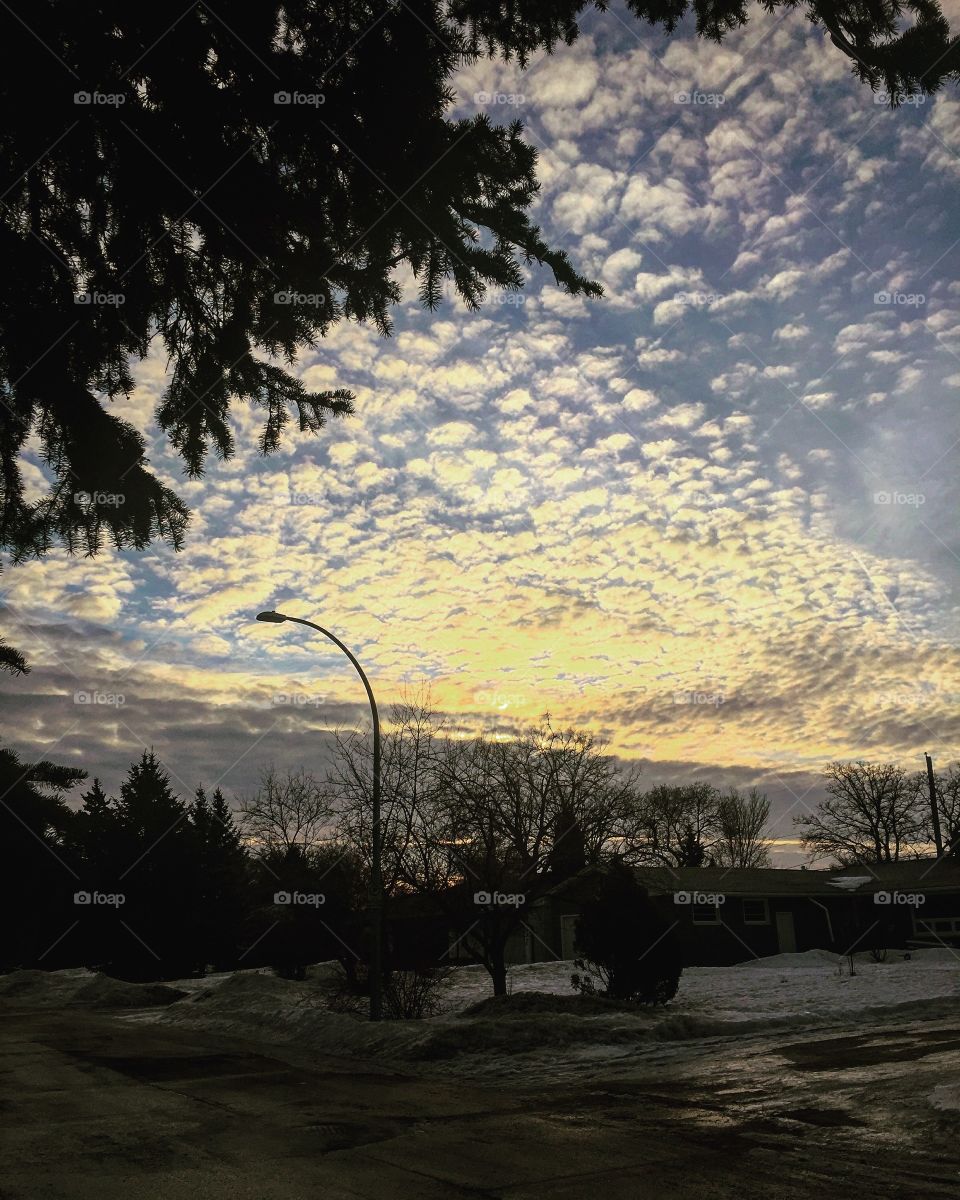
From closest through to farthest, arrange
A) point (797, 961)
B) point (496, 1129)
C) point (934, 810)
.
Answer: point (496, 1129) → point (797, 961) → point (934, 810)

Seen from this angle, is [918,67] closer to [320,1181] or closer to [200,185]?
[200,185]

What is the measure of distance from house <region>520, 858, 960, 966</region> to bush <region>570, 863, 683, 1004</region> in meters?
16.6

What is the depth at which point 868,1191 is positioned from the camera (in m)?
6.76

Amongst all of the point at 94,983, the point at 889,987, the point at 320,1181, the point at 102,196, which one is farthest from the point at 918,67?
the point at 94,983

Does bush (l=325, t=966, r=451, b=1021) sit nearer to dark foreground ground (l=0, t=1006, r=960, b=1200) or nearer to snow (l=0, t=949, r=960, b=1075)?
snow (l=0, t=949, r=960, b=1075)

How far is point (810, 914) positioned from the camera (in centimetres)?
3972

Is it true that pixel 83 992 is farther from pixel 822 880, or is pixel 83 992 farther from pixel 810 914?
pixel 822 880

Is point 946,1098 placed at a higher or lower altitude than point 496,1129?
higher

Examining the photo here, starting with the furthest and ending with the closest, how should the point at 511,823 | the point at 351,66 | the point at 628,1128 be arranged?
the point at 511,823, the point at 628,1128, the point at 351,66

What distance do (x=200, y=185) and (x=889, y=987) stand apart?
25.7 meters

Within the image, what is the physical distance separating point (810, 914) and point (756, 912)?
246cm

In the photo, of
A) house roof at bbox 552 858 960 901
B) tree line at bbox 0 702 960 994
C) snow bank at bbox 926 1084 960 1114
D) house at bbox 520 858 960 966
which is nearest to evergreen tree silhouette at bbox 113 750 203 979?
tree line at bbox 0 702 960 994

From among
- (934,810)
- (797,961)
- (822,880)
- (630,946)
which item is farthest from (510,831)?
(934,810)

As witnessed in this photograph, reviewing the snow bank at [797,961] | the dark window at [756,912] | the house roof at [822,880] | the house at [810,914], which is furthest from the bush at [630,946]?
the dark window at [756,912]
